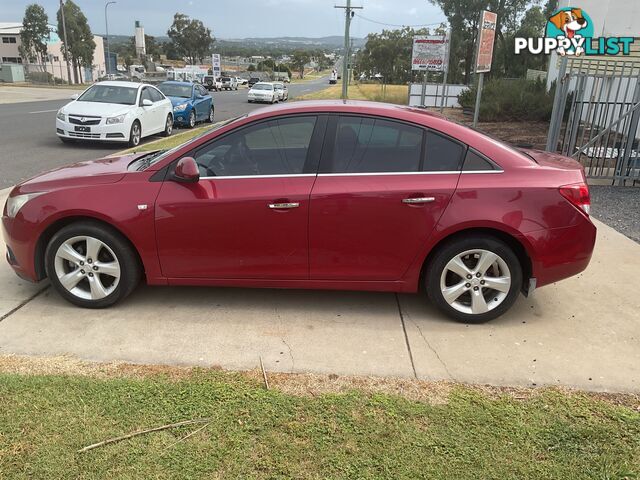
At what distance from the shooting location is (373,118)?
4.06 m

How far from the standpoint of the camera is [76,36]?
196ft

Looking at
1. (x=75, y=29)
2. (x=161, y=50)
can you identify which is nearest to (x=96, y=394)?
(x=75, y=29)

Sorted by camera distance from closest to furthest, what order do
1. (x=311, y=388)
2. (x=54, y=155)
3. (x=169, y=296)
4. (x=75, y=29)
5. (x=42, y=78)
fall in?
(x=311, y=388), (x=169, y=296), (x=54, y=155), (x=42, y=78), (x=75, y=29)

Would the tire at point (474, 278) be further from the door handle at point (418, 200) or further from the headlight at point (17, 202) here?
the headlight at point (17, 202)

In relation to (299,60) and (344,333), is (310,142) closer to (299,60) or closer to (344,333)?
(344,333)

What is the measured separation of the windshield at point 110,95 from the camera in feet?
44.4

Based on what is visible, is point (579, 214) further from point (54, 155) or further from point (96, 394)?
point (54, 155)

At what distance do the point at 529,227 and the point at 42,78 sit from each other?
197ft

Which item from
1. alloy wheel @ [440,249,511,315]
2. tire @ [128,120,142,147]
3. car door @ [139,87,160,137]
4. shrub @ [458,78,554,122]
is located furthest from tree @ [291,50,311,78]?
alloy wheel @ [440,249,511,315]

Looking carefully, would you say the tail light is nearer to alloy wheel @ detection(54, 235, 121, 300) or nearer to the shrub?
alloy wheel @ detection(54, 235, 121, 300)

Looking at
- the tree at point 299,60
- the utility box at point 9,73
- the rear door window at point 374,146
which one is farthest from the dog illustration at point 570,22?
the tree at point 299,60

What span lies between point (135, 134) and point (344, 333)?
10946mm

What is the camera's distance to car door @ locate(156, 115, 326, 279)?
3.95 metres

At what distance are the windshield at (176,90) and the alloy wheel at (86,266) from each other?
15120mm
